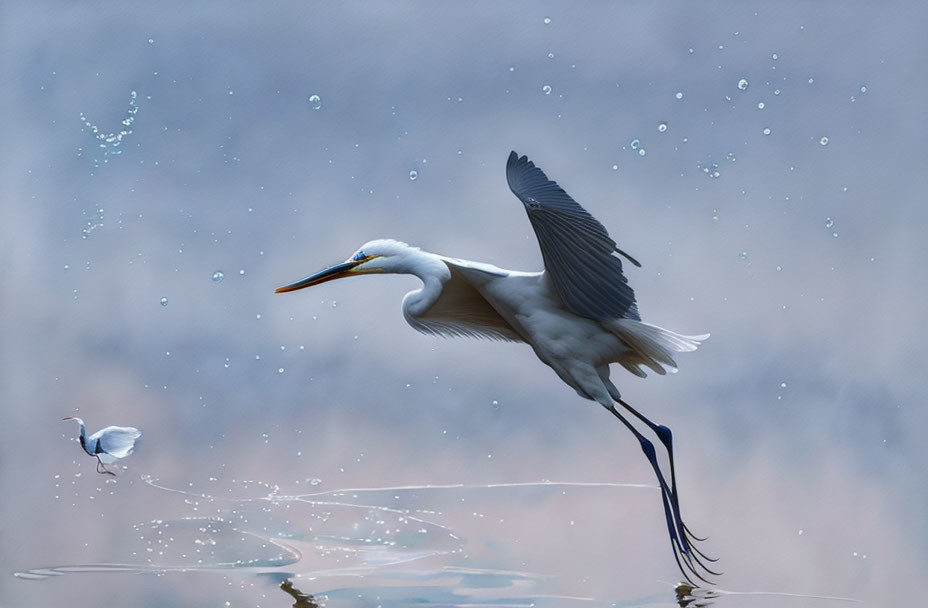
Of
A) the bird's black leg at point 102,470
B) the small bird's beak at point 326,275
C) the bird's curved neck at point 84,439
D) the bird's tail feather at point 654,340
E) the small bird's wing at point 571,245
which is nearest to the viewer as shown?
the small bird's wing at point 571,245

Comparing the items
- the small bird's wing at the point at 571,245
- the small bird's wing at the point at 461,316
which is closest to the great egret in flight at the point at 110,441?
the small bird's wing at the point at 461,316

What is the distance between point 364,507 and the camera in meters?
3.47

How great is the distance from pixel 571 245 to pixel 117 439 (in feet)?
5.09

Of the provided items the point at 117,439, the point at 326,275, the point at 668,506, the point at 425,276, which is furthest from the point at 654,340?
the point at 117,439

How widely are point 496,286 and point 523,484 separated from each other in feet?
2.38

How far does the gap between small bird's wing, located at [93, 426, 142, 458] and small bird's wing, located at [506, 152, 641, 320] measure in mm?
1431

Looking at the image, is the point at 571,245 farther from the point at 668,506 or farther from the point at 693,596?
the point at 693,596

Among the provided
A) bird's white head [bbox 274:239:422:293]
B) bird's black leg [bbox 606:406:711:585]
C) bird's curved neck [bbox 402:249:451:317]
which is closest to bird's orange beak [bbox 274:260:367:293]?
bird's white head [bbox 274:239:422:293]

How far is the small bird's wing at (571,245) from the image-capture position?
2.67 m

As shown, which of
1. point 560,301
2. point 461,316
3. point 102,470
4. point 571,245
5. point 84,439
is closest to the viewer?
point 571,245

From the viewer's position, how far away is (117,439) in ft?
10.5

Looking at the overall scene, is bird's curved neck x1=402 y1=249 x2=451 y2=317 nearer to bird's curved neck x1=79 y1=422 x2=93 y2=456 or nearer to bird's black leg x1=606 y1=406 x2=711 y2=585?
bird's black leg x1=606 y1=406 x2=711 y2=585

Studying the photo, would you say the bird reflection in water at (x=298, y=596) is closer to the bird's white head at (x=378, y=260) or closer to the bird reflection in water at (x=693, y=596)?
the bird's white head at (x=378, y=260)

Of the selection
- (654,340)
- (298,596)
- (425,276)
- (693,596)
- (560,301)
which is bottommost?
(693,596)
